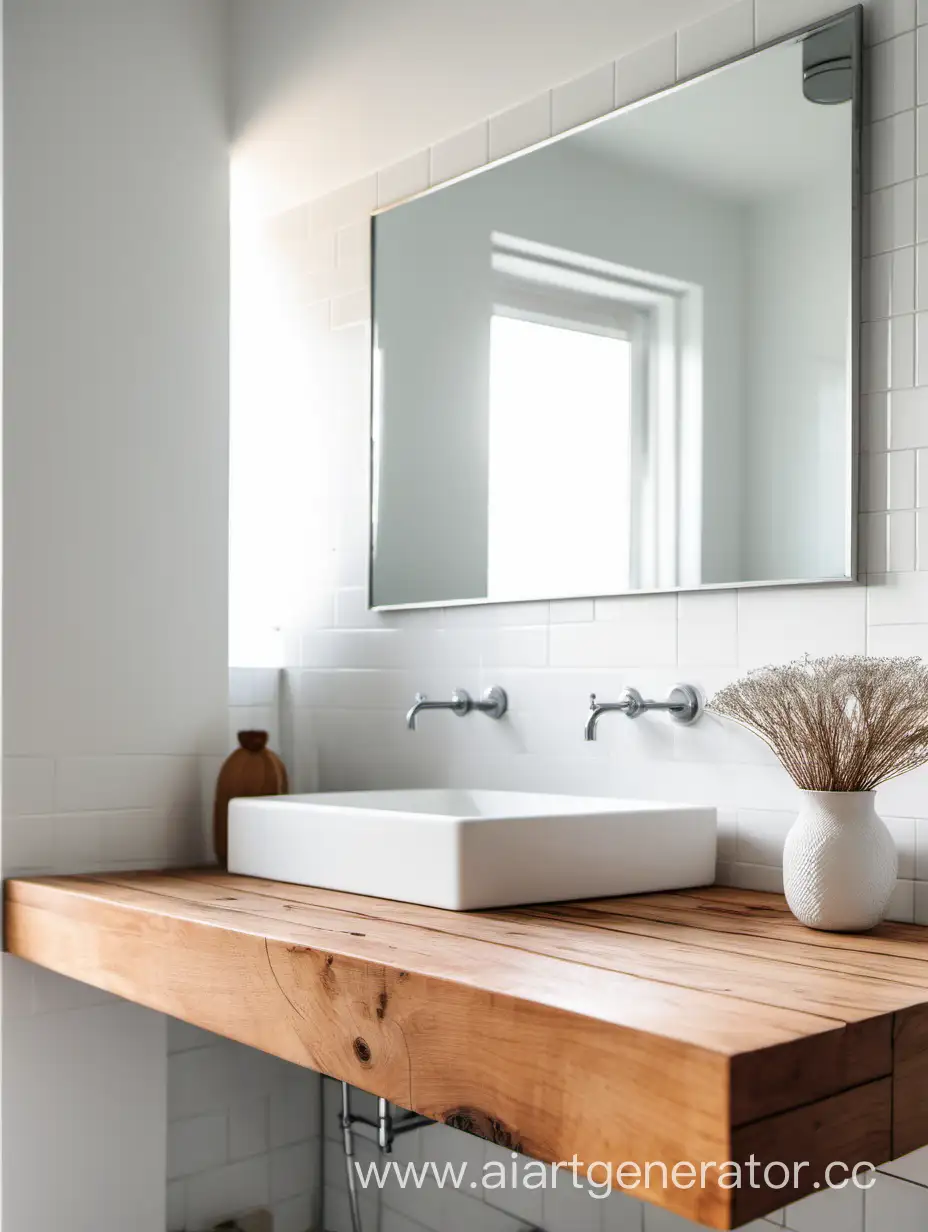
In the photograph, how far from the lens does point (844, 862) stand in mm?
1586

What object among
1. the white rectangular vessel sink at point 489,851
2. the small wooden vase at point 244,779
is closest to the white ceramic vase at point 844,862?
the white rectangular vessel sink at point 489,851

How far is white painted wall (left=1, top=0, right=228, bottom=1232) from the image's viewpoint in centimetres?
233

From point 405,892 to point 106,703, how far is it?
2.87 ft

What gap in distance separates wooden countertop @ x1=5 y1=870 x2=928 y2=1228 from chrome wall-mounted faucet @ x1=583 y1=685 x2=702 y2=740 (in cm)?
31

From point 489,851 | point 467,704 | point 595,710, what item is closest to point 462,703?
point 467,704

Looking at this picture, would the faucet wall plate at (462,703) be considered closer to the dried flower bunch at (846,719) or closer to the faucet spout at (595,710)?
the faucet spout at (595,710)

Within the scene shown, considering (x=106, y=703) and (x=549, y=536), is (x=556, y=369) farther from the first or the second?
(x=106, y=703)

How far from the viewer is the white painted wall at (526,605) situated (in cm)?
181

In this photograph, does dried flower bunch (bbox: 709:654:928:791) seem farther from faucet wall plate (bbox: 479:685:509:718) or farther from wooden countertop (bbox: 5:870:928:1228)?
faucet wall plate (bbox: 479:685:509:718)

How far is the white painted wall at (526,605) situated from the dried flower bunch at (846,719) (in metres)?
0.22

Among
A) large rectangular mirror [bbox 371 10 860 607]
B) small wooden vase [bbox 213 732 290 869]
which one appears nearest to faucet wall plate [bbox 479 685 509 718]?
large rectangular mirror [bbox 371 10 860 607]

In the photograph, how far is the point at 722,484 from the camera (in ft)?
6.70

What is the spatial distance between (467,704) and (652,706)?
469mm

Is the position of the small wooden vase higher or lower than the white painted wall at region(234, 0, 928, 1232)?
lower
